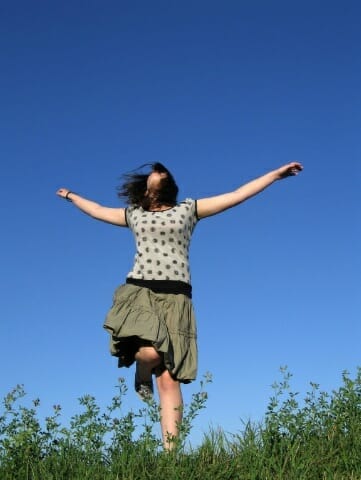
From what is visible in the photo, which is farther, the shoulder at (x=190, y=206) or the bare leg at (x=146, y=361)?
the shoulder at (x=190, y=206)

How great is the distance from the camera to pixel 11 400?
23.5ft

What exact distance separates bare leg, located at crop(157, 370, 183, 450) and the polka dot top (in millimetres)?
979

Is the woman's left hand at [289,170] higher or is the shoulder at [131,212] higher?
the woman's left hand at [289,170]

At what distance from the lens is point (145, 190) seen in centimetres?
842

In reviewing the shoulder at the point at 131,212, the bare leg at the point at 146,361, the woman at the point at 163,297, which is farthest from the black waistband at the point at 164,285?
the shoulder at the point at 131,212

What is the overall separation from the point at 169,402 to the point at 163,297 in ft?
3.32

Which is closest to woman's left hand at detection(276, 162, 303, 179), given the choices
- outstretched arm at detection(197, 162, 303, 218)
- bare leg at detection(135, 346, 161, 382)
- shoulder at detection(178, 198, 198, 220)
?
outstretched arm at detection(197, 162, 303, 218)

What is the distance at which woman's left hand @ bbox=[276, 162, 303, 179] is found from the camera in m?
8.20

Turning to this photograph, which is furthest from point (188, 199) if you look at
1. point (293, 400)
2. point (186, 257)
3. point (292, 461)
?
point (292, 461)

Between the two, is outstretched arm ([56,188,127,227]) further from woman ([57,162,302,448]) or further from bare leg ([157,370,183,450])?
bare leg ([157,370,183,450])

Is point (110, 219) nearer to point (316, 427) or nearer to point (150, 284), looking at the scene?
point (150, 284)

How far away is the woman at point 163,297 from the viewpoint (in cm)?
750

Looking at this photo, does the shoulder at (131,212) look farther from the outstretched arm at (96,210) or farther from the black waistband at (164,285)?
the black waistband at (164,285)

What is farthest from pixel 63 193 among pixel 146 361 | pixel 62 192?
pixel 146 361
